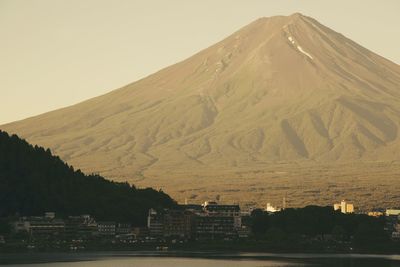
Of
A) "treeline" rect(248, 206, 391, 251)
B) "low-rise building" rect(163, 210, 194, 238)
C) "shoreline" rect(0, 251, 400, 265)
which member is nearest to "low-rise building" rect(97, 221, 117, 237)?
"low-rise building" rect(163, 210, 194, 238)

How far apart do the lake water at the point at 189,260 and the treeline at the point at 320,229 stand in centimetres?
1233

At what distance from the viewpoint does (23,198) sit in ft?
393

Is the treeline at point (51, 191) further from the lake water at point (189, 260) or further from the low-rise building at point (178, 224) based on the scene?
the lake water at point (189, 260)

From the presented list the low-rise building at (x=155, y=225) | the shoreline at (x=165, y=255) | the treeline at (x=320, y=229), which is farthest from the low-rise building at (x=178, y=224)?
the shoreline at (x=165, y=255)

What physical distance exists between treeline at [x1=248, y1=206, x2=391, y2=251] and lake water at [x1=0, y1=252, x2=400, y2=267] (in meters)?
12.3

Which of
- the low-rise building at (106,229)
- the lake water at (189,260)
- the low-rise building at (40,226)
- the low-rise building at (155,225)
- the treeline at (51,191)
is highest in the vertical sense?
the treeline at (51,191)

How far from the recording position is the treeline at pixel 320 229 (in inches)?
4771

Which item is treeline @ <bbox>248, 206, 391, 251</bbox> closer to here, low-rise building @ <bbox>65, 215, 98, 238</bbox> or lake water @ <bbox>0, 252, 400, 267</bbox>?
lake water @ <bbox>0, 252, 400, 267</bbox>

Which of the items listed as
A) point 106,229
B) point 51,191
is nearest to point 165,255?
point 106,229

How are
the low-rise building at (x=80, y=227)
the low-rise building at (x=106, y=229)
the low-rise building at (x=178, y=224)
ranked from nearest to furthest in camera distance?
the low-rise building at (x=80, y=227), the low-rise building at (x=106, y=229), the low-rise building at (x=178, y=224)

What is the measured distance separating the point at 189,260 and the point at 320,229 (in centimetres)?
3555

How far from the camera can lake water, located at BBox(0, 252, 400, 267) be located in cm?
8956

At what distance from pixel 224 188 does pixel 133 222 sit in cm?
5540

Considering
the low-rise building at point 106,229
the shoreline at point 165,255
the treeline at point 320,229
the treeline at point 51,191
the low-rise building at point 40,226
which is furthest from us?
the low-rise building at point 106,229
